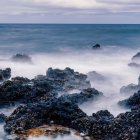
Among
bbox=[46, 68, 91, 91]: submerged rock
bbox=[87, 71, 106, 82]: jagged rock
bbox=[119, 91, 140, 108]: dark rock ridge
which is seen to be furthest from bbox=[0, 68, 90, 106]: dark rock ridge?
bbox=[87, 71, 106, 82]: jagged rock

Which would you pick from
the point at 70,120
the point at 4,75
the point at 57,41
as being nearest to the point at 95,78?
the point at 4,75

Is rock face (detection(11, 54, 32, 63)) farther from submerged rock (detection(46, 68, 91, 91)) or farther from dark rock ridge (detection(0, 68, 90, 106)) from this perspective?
dark rock ridge (detection(0, 68, 90, 106))

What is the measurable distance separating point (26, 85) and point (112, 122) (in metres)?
5.31

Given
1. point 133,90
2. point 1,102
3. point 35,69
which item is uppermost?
point 35,69

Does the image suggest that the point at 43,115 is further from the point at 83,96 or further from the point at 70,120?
the point at 83,96

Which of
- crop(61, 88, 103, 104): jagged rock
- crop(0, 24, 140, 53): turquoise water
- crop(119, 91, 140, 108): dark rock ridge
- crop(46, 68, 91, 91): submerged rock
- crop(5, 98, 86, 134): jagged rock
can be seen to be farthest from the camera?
crop(0, 24, 140, 53): turquoise water

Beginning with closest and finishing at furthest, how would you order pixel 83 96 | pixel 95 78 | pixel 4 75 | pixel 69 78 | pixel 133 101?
1. pixel 133 101
2. pixel 83 96
3. pixel 69 78
4. pixel 4 75
5. pixel 95 78

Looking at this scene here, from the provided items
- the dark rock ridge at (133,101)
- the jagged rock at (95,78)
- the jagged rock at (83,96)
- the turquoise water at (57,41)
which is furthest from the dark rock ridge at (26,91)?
the turquoise water at (57,41)

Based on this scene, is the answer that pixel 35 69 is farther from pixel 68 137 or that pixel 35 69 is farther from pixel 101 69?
pixel 68 137

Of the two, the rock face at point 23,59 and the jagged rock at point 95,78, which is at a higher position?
the rock face at point 23,59

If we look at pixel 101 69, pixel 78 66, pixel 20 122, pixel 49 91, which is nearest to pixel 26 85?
pixel 49 91

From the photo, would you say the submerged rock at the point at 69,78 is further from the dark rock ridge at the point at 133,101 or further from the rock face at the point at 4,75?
the dark rock ridge at the point at 133,101

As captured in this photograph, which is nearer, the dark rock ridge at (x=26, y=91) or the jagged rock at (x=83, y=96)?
the dark rock ridge at (x=26, y=91)

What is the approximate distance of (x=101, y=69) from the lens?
29.3m
